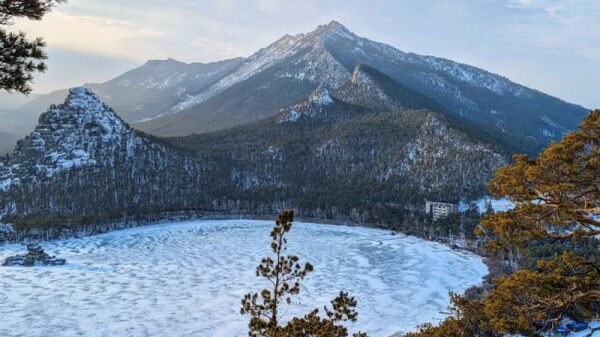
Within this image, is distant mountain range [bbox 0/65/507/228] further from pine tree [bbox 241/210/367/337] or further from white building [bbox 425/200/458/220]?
pine tree [bbox 241/210/367/337]

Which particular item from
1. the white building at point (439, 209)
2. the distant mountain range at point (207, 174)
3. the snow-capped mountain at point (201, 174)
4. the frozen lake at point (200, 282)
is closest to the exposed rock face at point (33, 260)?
the frozen lake at point (200, 282)

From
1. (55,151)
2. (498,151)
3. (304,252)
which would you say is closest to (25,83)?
(304,252)

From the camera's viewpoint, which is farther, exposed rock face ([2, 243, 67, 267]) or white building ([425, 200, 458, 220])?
white building ([425, 200, 458, 220])

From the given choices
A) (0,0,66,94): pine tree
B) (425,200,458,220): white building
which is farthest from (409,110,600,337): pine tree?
(425,200,458,220): white building

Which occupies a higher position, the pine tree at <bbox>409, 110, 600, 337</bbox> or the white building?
the pine tree at <bbox>409, 110, 600, 337</bbox>

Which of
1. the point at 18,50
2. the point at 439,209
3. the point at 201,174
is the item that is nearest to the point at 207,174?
the point at 201,174

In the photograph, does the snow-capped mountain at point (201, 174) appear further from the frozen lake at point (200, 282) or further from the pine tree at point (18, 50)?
the pine tree at point (18, 50)

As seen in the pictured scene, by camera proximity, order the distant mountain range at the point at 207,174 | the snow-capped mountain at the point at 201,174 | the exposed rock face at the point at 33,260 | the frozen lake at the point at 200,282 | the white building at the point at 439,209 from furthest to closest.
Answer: the snow-capped mountain at the point at 201,174
the distant mountain range at the point at 207,174
the white building at the point at 439,209
the exposed rock face at the point at 33,260
the frozen lake at the point at 200,282
